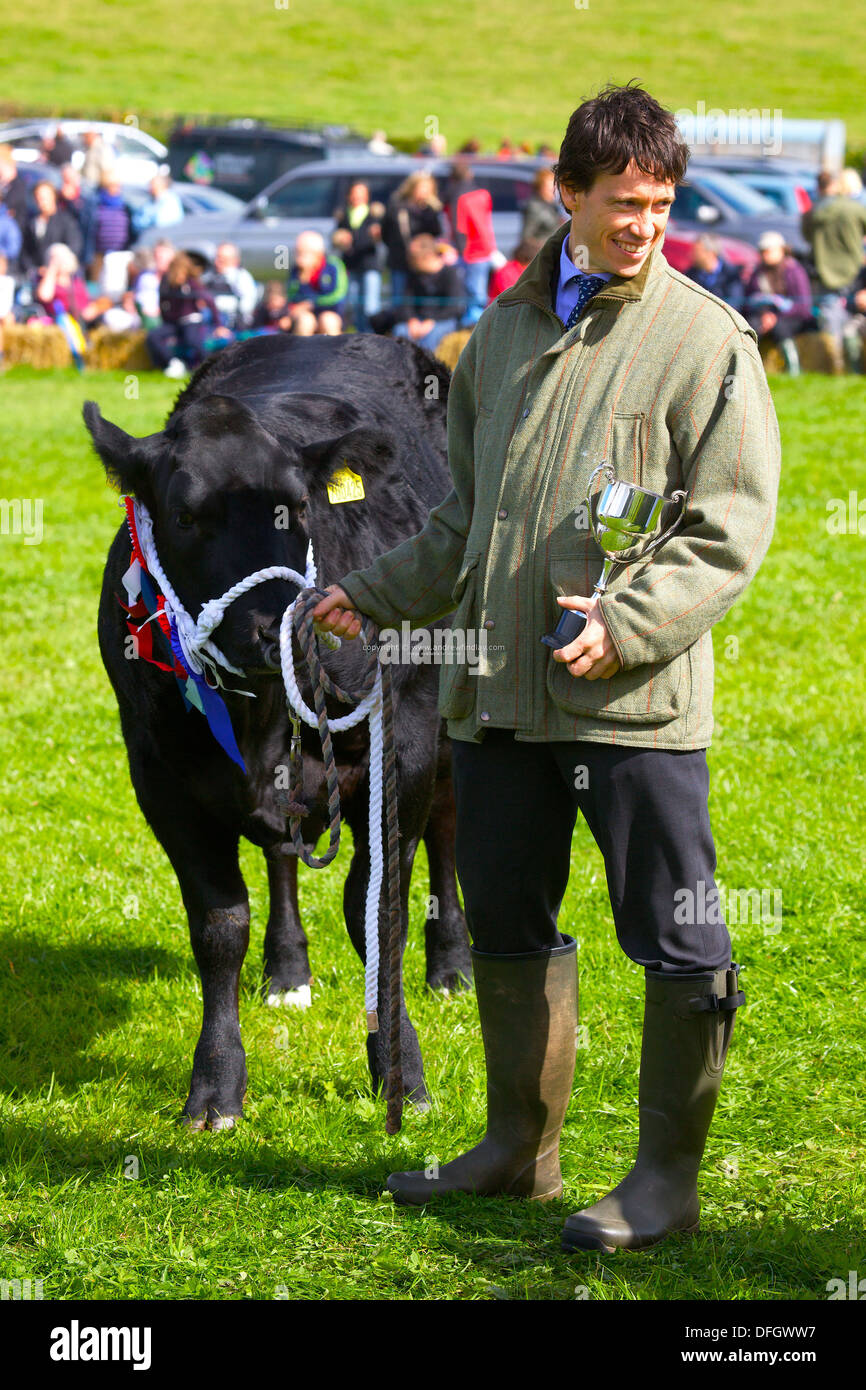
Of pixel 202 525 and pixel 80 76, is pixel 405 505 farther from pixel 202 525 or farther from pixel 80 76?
pixel 80 76

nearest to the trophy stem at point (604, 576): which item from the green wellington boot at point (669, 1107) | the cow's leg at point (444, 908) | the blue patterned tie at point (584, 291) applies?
the blue patterned tie at point (584, 291)

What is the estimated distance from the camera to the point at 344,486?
13.9ft

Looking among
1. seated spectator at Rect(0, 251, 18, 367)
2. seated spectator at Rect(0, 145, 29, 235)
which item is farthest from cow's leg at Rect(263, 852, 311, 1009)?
seated spectator at Rect(0, 145, 29, 235)

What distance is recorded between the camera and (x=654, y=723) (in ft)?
10.3

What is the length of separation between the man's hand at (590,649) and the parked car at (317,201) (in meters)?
17.2

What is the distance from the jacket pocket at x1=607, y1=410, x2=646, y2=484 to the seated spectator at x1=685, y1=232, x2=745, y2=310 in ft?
43.2

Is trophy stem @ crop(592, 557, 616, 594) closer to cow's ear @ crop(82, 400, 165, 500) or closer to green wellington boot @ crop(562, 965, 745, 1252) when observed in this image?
green wellington boot @ crop(562, 965, 745, 1252)

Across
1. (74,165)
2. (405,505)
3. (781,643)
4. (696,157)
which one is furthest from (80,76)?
(405,505)

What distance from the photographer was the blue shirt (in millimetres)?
3234

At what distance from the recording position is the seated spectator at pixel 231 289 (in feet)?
58.4

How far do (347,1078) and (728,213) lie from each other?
17.6 meters

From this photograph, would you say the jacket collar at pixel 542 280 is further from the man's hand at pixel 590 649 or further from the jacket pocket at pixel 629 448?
the man's hand at pixel 590 649

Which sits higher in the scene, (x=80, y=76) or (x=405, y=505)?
(x=80, y=76)
